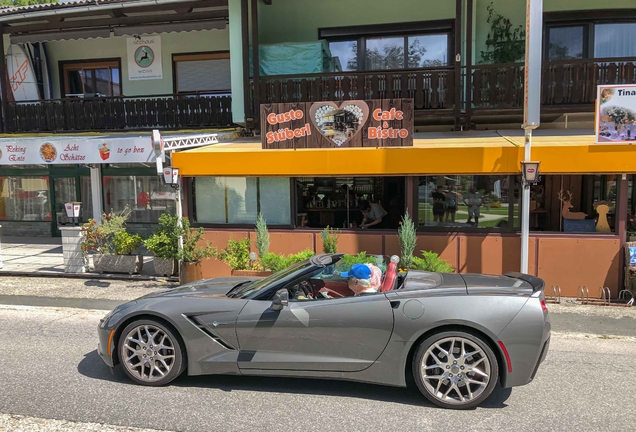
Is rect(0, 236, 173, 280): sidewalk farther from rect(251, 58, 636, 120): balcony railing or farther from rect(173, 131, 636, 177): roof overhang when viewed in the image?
rect(251, 58, 636, 120): balcony railing

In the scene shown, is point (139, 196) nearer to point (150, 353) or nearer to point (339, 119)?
point (339, 119)

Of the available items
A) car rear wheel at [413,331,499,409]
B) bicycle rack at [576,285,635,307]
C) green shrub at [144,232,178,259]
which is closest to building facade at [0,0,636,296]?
bicycle rack at [576,285,635,307]

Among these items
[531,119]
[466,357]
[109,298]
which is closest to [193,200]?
[109,298]

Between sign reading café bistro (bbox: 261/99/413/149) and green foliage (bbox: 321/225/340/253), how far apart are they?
1.68 meters

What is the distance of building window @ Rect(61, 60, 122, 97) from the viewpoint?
14648 millimetres

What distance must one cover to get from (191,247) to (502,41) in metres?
8.63

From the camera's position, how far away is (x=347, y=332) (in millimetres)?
4195

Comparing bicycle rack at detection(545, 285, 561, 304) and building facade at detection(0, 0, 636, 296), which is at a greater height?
building facade at detection(0, 0, 636, 296)

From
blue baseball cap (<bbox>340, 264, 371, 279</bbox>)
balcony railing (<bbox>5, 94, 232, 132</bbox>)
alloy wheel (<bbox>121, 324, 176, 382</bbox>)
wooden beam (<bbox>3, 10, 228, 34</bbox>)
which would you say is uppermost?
wooden beam (<bbox>3, 10, 228, 34</bbox>)

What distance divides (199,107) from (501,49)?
25.8 feet

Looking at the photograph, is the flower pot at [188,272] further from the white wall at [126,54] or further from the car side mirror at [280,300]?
the white wall at [126,54]

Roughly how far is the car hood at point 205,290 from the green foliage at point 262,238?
3315 millimetres

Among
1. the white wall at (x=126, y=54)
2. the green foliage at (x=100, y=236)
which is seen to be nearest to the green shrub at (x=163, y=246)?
the green foliage at (x=100, y=236)

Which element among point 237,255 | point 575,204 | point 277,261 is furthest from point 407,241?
point 575,204
